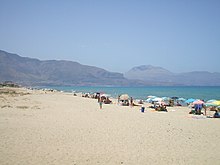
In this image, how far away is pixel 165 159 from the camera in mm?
7965

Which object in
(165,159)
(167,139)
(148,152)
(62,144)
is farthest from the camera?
(167,139)

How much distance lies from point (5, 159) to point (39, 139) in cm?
257

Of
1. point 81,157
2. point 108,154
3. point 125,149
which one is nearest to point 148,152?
point 125,149

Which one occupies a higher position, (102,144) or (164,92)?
(164,92)

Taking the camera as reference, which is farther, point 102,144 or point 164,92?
point 164,92

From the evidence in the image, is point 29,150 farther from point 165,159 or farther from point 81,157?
point 165,159

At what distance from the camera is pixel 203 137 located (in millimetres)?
11406

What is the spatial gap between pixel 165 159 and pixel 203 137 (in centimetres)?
412

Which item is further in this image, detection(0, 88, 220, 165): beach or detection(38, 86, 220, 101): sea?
detection(38, 86, 220, 101): sea

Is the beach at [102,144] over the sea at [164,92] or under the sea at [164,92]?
under

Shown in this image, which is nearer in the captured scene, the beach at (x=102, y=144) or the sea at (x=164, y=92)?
the beach at (x=102, y=144)

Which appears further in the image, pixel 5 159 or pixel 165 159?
pixel 165 159

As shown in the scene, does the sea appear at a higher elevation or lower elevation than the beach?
higher

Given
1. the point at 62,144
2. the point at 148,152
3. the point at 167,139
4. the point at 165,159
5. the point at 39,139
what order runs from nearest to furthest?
the point at 165,159 → the point at 148,152 → the point at 62,144 → the point at 39,139 → the point at 167,139
